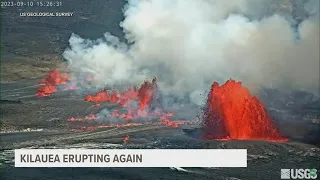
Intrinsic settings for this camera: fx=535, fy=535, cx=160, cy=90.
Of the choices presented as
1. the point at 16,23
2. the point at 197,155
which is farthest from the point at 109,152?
the point at 16,23

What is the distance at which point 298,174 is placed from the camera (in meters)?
2.67

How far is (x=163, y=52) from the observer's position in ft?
9.03

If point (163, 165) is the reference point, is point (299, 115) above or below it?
above

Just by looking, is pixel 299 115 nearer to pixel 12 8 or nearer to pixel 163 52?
pixel 163 52

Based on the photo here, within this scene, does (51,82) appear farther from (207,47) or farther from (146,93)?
(207,47)

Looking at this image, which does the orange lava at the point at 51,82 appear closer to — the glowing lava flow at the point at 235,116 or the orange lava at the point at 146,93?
the orange lava at the point at 146,93

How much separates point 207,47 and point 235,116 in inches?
15.4

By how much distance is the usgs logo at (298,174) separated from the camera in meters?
2.67

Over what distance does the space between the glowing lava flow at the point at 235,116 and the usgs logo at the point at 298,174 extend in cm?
17

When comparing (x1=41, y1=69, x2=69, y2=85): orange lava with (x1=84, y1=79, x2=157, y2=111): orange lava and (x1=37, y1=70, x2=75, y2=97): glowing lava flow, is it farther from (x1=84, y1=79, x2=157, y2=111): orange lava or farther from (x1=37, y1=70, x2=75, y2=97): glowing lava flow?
(x1=84, y1=79, x2=157, y2=111): orange lava

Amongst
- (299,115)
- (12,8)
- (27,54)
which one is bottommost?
(299,115)

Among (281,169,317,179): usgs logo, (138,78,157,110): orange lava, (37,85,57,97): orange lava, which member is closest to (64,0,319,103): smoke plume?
(138,78,157,110): orange lava

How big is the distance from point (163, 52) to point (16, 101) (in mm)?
791

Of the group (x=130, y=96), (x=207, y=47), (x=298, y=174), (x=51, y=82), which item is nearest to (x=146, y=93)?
(x=130, y=96)
